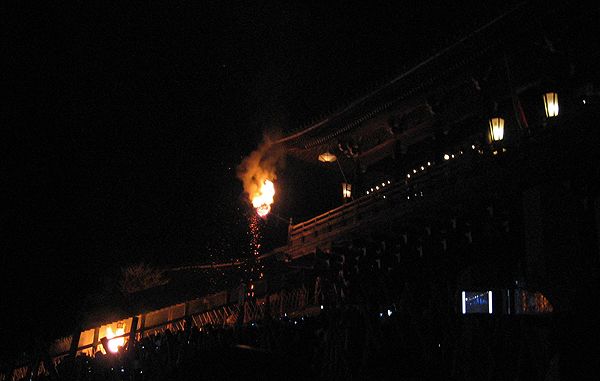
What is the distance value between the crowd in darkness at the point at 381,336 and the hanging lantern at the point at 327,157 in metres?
3.54

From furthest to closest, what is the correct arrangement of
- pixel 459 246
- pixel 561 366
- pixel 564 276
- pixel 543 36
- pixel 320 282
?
pixel 320 282 < pixel 459 246 < pixel 543 36 < pixel 564 276 < pixel 561 366

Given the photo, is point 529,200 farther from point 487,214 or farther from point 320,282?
point 320,282

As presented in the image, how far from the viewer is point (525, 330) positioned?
6480 millimetres

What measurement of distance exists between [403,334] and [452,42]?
6241 mm

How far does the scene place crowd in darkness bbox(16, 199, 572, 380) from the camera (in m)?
6.43

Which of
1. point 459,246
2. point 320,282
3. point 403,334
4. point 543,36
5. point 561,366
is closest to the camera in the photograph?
point 561,366

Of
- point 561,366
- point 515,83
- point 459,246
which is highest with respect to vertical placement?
point 515,83

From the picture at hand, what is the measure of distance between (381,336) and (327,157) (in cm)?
876

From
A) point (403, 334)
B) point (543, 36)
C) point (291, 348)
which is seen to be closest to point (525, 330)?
point (403, 334)

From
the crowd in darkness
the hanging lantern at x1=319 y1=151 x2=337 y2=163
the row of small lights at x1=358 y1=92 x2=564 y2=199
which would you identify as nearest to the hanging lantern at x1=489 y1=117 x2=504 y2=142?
the row of small lights at x1=358 y1=92 x2=564 y2=199

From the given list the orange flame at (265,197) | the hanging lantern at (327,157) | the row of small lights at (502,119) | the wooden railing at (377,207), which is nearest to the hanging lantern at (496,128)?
the row of small lights at (502,119)

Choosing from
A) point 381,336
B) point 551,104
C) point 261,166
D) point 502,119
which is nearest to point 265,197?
point 261,166

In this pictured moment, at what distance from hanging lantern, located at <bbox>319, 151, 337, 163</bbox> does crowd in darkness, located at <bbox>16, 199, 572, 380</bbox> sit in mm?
3539

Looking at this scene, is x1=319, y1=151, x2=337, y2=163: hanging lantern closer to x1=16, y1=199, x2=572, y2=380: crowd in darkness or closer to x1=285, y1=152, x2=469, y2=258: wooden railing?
x1=285, y1=152, x2=469, y2=258: wooden railing
